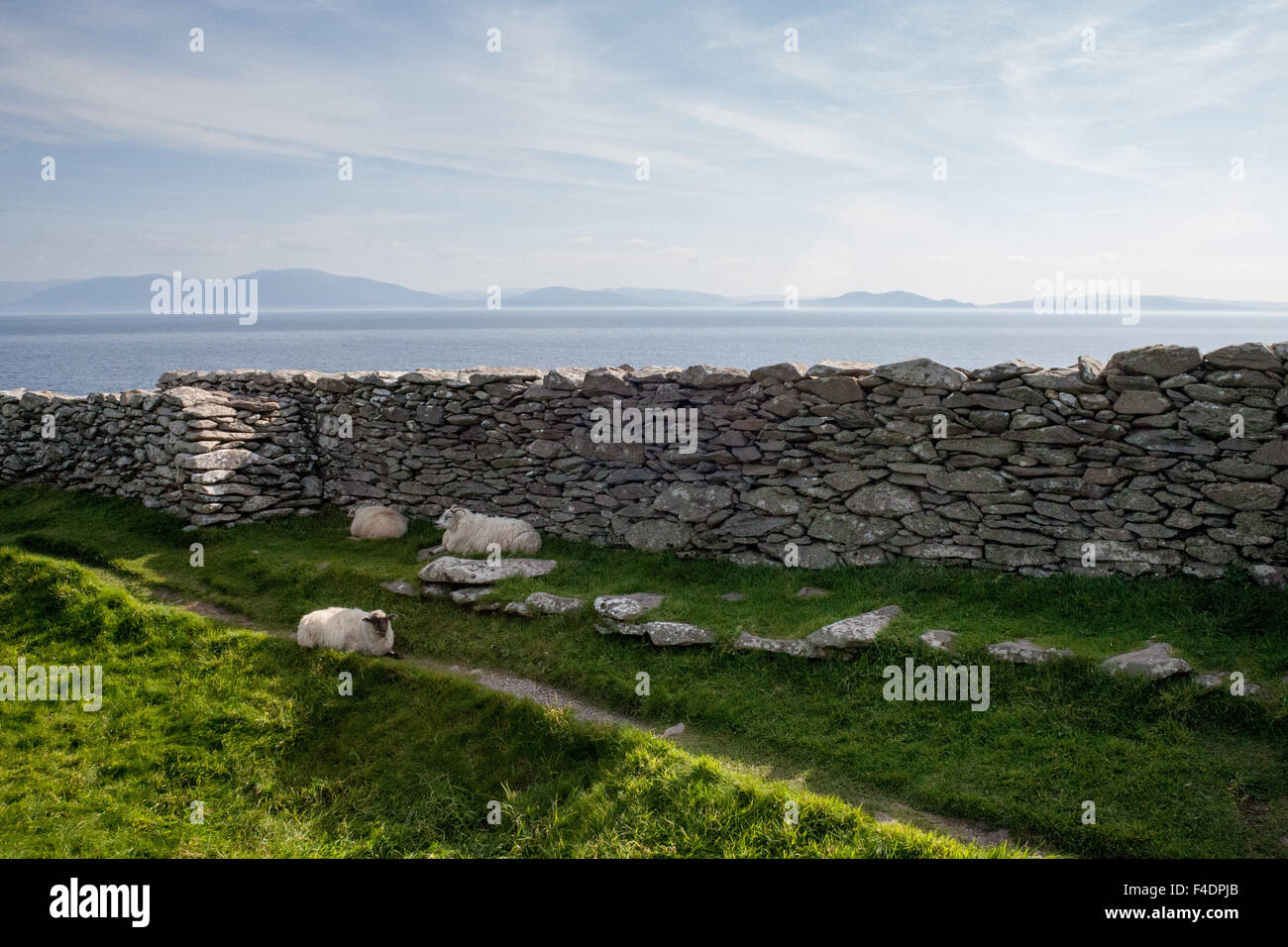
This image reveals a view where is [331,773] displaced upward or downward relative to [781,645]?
downward

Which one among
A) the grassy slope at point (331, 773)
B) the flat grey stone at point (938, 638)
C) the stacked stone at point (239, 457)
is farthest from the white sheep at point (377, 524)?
the flat grey stone at point (938, 638)

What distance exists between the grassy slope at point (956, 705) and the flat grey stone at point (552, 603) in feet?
0.83

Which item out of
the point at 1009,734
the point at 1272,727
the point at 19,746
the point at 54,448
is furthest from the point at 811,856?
the point at 54,448

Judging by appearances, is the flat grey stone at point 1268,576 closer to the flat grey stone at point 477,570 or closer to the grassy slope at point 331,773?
the grassy slope at point 331,773

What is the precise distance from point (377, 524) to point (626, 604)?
6.24m

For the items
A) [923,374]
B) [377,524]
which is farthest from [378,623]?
[923,374]

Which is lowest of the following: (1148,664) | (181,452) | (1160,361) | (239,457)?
(1148,664)

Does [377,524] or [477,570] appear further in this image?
Result: [377,524]

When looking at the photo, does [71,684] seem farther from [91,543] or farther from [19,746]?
[91,543]

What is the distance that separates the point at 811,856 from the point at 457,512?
886cm

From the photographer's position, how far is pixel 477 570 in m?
11.4

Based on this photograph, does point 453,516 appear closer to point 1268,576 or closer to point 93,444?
point 93,444

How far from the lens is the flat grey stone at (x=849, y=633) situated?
28.1 ft

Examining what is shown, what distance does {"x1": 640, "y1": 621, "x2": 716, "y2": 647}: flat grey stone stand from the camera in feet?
30.1
